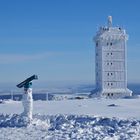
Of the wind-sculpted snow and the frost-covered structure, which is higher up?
the frost-covered structure

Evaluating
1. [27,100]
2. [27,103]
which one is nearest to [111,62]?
[27,100]

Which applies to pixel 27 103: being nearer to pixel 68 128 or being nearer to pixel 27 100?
pixel 27 100

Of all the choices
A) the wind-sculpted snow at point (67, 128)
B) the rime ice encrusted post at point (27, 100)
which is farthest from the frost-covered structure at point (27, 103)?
the wind-sculpted snow at point (67, 128)

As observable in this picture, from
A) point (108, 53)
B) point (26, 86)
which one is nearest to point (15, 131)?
point (26, 86)

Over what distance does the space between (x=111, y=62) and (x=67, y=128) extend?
141ft

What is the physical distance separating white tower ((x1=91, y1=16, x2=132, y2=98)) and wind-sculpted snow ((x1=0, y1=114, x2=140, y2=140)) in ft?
128

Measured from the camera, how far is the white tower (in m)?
62.9

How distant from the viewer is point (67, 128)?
821 inches

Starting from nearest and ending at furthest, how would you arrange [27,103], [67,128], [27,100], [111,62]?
[67,128] → [27,103] → [27,100] → [111,62]

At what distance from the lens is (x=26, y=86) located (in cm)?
2395

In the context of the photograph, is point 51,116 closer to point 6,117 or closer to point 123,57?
point 6,117

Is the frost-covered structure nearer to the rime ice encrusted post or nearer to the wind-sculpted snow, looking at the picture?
the rime ice encrusted post

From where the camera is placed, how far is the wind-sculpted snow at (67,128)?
1881 centimetres

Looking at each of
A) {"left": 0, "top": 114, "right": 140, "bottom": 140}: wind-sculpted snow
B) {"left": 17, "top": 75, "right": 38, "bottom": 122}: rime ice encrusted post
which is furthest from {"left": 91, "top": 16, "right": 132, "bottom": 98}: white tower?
{"left": 0, "top": 114, "right": 140, "bottom": 140}: wind-sculpted snow
